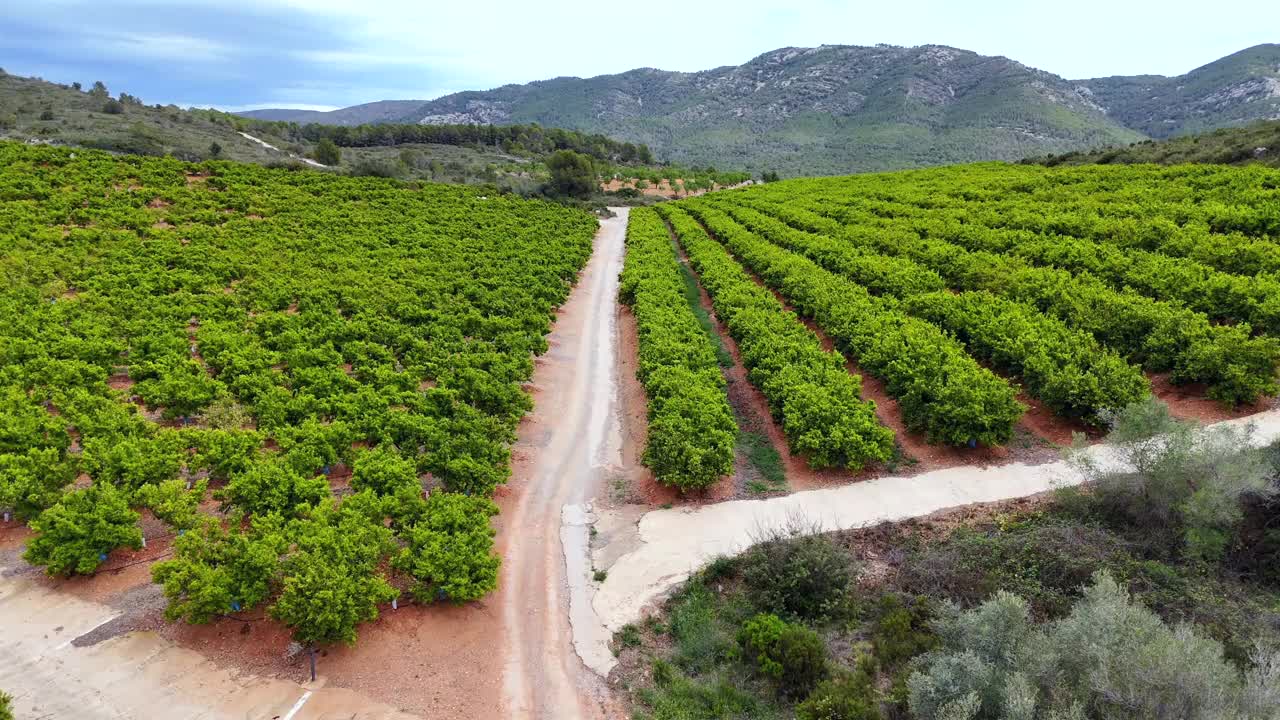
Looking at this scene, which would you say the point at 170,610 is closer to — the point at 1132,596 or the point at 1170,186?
the point at 1132,596

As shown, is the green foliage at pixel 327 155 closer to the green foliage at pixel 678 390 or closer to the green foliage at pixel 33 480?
the green foliage at pixel 678 390

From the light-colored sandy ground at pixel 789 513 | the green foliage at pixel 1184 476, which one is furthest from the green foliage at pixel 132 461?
the green foliage at pixel 1184 476

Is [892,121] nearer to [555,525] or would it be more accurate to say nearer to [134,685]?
[555,525]

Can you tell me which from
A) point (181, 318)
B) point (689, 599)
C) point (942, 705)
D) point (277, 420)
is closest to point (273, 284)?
point (181, 318)

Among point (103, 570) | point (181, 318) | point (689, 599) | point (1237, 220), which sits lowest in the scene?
point (689, 599)

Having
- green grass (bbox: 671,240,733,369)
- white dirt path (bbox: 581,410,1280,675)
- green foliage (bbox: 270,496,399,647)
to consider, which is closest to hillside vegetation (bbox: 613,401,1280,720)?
white dirt path (bbox: 581,410,1280,675)

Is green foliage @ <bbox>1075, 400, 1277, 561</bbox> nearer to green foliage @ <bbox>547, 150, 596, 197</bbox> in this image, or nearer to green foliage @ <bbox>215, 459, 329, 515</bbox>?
green foliage @ <bbox>215, 459, 329, 515</bbox>

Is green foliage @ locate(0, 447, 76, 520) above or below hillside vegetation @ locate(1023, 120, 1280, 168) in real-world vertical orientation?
below
